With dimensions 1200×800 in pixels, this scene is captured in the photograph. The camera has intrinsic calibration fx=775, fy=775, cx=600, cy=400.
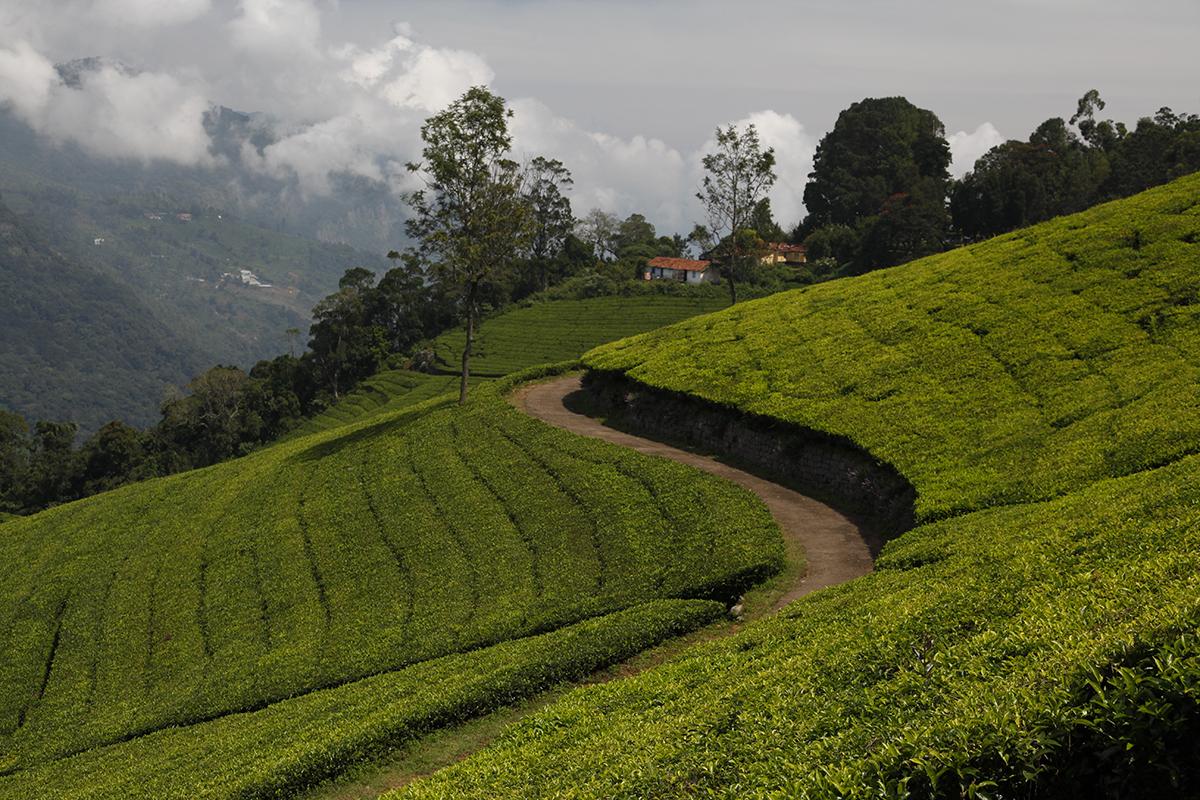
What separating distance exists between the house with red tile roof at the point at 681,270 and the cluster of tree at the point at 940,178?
14562mm

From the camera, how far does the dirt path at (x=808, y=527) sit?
613 inches

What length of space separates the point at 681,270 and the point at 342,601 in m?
88.9

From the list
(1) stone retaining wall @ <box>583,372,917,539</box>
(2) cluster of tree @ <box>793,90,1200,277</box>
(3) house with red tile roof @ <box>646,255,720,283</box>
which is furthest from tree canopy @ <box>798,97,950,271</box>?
(1) stone retaining wall @ <box>583,372,917,539</box>

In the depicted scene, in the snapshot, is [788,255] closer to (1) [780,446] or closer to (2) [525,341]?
(2) [525,341]

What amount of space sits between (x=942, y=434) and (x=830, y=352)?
7.22 m

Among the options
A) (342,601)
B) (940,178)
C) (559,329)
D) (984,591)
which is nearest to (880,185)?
(940,178)

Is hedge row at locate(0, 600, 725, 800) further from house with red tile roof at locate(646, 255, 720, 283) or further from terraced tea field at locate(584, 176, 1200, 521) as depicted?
house with red tile roof at locate(646, 255, 720, 283)

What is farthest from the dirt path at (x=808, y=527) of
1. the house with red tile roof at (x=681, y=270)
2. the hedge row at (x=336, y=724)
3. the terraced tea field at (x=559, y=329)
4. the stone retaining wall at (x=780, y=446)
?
the house with red tile roof at (x=681, y=270)

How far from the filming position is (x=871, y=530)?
17.7 meters

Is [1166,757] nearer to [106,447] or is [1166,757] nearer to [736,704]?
[736,704]

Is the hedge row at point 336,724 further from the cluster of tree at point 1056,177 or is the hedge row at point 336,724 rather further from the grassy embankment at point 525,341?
the cluster of tree at point 1056,177

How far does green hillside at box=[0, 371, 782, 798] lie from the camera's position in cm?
1357

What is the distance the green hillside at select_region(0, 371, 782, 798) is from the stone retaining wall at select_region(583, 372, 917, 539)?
2.56 m

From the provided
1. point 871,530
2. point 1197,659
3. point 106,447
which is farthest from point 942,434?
point 106,447
